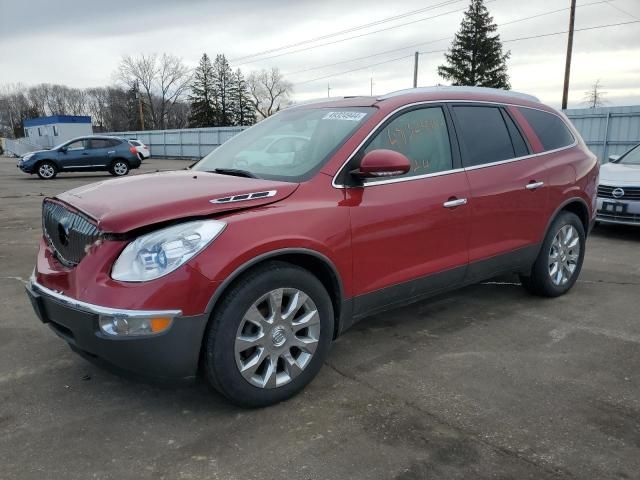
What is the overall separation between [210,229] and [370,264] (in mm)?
1095

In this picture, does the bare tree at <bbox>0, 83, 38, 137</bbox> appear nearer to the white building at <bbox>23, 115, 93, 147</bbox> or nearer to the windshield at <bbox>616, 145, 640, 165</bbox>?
the white building at <bbox>23, 115, 93, 147</bbox>

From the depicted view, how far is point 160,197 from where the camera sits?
2.83 meters

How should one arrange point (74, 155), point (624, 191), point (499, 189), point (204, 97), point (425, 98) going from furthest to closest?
point (204, 97), point (74, 155), point (624, 191), point (499, 189), point (425, 98)

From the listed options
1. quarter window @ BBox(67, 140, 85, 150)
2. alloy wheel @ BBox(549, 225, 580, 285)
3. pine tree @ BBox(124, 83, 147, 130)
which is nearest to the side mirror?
alloy wheel @ BBox(549, 225, 580, 285)

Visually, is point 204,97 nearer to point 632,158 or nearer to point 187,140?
point 187,140

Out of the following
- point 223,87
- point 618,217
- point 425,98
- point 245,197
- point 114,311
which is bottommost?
point 618,217

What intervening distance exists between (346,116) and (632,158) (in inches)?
287

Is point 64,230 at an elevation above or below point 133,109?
below

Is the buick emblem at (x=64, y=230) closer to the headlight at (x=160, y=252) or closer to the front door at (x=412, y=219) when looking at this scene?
the headlight at (x=160, y=252)

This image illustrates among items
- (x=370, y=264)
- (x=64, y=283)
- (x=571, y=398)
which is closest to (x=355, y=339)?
(x=370, y=264)

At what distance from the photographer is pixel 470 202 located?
384 cm

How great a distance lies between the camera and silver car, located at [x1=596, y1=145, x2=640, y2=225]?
749 cm

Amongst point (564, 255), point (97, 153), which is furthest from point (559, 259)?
point (97, 153)

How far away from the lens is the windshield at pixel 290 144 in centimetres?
331
